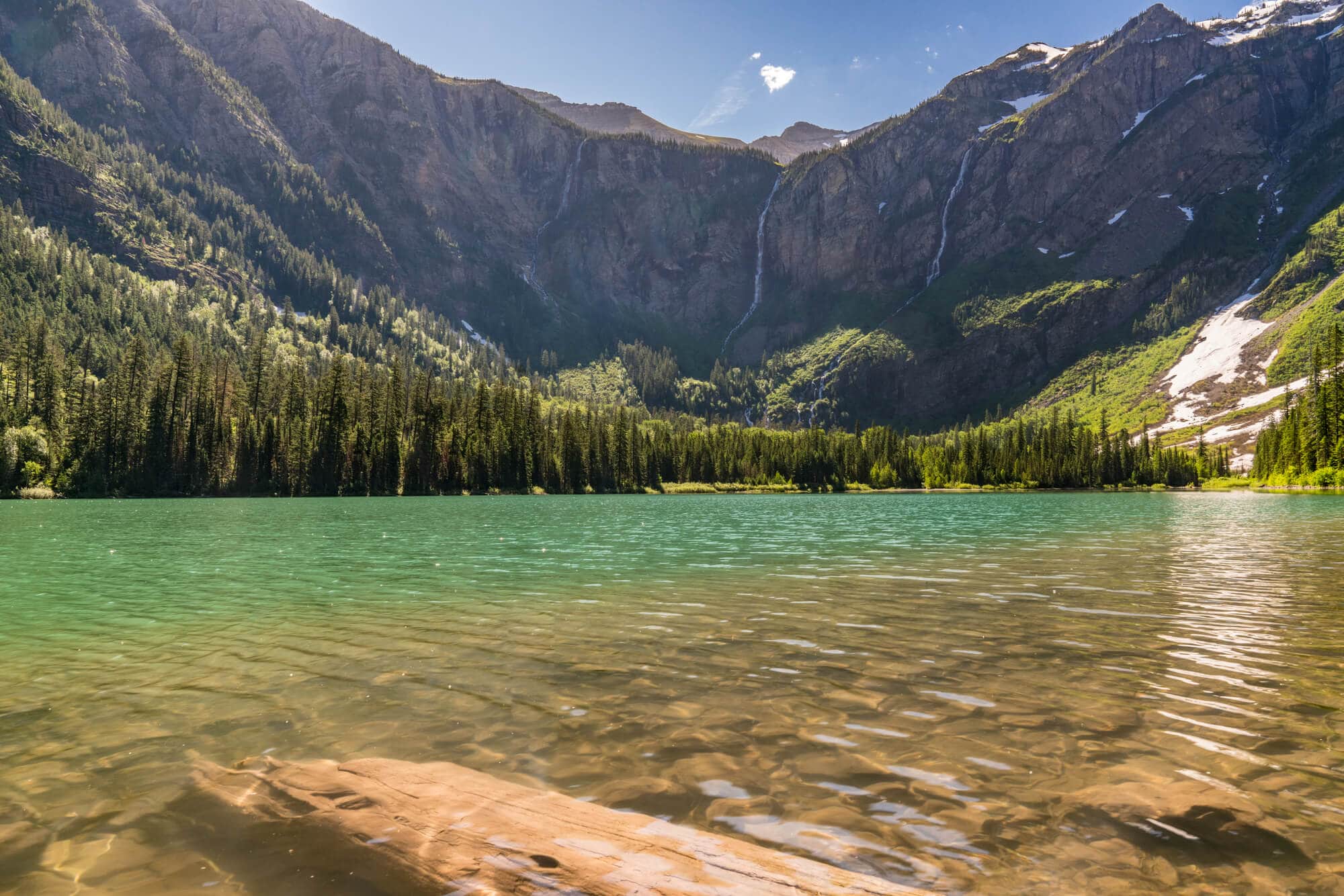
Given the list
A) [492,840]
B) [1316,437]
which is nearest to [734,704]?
[492,840]

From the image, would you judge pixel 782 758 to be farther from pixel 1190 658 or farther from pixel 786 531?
pixel 786 531

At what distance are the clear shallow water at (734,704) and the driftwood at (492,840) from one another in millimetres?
393

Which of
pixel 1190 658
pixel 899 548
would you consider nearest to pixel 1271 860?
pixel 1190 658

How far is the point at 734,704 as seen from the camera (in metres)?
11.1

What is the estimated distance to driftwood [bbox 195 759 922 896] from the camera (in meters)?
4.84

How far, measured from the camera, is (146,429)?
5920 inches

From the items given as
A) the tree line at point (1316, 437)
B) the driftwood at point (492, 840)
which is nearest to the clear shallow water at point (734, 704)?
the driftwood at point (492, 840)

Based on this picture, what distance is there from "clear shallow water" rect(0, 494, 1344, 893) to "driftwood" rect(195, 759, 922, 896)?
0.39m

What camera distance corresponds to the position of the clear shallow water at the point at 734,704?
651cm

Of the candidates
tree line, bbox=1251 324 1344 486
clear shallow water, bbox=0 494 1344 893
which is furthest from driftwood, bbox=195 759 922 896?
tree line, bbox=1251 324 1344 486

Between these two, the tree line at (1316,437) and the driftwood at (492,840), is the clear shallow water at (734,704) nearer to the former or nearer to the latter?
the driftwood at (492,840)

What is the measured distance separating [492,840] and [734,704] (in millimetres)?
6154

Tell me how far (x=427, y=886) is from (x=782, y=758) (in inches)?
196

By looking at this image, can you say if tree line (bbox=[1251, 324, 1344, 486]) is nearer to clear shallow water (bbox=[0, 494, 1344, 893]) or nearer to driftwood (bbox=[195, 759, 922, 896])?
clear shallow water (bbox=[0, 494, 1344, 893])
